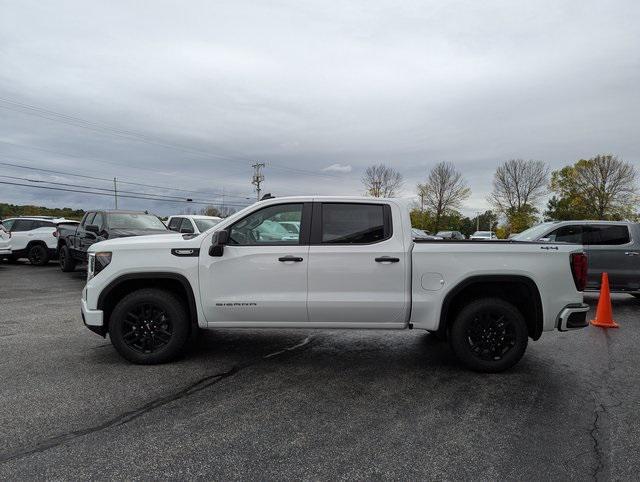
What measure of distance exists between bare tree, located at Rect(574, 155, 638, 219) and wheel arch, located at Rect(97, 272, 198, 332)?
188ft

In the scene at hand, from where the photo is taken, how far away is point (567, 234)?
387 inches

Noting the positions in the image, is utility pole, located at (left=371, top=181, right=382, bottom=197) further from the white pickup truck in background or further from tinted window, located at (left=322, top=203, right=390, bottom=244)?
tinted window, located at (left=322, top=203, right=390, bottom=244)

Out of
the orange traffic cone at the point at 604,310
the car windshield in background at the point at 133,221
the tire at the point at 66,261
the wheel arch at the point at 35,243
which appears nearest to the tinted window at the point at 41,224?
the wheel arch at the point at 35,243

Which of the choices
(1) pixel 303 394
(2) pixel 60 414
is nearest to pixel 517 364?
(1) pixel 303 394

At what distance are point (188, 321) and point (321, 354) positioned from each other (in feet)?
5.42

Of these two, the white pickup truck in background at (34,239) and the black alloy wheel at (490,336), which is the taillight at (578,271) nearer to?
the black alloy wheel at (490,336)

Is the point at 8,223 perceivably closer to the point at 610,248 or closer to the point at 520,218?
the point at 610,248

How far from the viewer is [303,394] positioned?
427 cm

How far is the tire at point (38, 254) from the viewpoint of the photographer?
16156mm

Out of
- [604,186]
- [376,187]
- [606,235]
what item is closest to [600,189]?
[604,186]

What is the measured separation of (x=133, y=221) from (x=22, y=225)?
722 centimetres

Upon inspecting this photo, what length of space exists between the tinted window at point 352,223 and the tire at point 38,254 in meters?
14.7

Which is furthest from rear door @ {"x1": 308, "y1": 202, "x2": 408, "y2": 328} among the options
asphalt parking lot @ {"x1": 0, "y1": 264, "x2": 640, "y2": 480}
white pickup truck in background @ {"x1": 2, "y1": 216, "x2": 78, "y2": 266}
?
white pickup truck in background @ {"x1": 2, "y1": 216, "x2": 78, "y2": 266}

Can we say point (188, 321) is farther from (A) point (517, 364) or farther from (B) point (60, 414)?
(A) point (517, 364)
